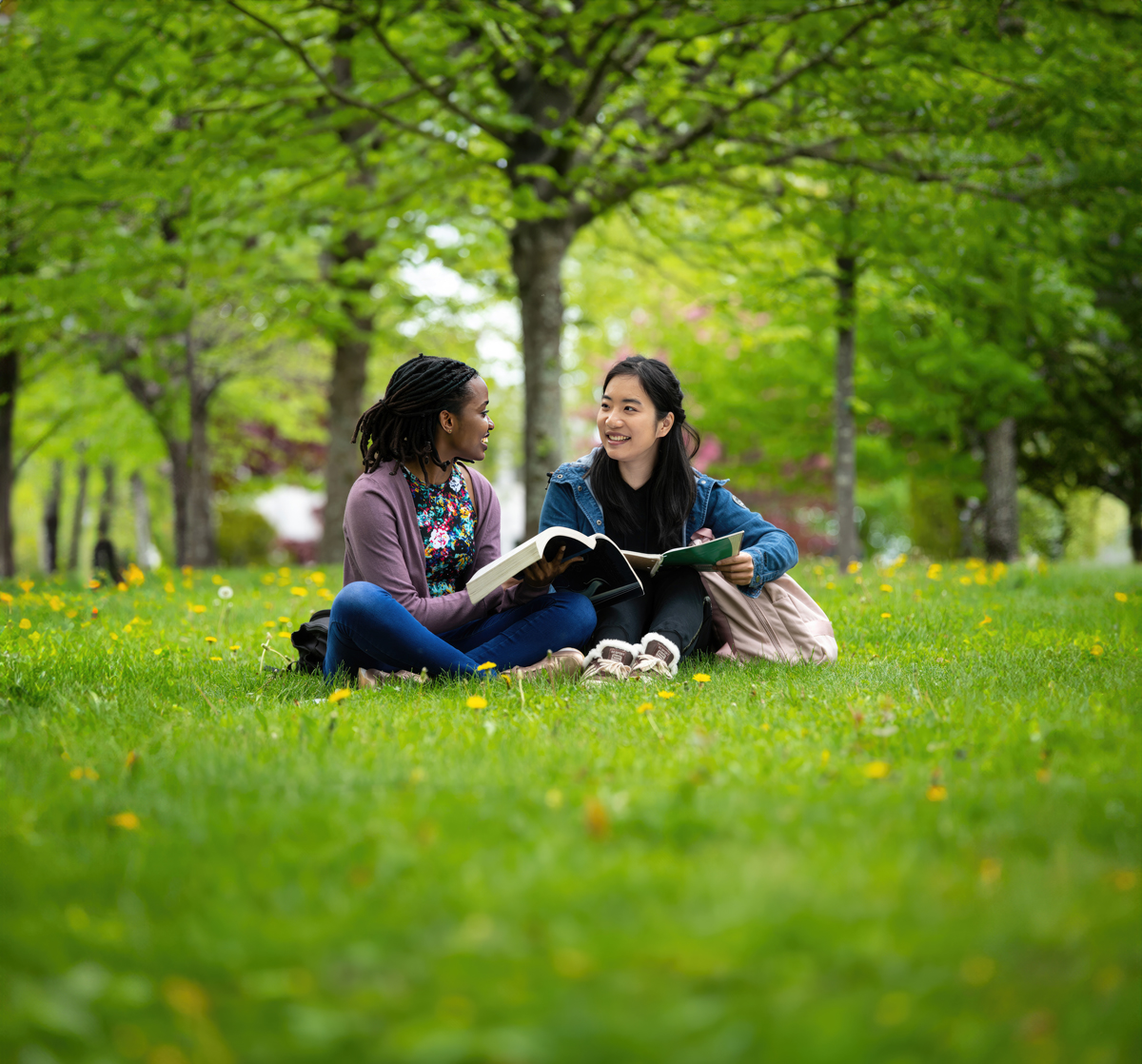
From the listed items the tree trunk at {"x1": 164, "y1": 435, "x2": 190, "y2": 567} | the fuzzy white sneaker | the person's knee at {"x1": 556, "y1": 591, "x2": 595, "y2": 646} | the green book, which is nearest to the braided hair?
the person's knee at {"x1": 556, "y1": 591, "x2": 595, "y2": 646}

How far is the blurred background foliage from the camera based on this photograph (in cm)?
699

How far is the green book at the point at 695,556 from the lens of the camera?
428cm

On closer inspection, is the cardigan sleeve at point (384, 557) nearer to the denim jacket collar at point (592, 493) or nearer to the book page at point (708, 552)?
the denim jacket collar at point (592, 493)

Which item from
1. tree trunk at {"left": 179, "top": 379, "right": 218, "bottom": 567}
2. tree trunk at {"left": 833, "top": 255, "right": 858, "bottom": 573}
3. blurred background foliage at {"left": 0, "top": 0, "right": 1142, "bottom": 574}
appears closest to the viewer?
blurred background foliage at {"left": 0, "top": 0, "right": 1142, "bottom": 574}

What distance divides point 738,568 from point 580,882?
2.82 m

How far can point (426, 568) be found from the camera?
182 inches

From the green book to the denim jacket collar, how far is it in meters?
0.32

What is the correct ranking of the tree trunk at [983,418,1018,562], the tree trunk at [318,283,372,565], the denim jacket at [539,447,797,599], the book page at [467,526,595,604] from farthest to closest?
the tree trunk at [983,418,1018,562], the tree trunk at [318,283,372,565], the denim jacket at [539,447,797,599], the book page at [467,526,595,604]

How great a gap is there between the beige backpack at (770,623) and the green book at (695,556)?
11.9 inches

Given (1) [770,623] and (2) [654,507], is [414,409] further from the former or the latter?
(1) [770,623]

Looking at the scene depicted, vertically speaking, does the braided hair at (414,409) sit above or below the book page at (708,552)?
above

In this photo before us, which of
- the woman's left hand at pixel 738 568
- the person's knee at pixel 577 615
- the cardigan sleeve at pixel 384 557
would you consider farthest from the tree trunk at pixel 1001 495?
the cardigan sleeve at pixel 384 557

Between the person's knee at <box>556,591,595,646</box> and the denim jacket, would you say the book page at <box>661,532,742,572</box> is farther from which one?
the person's knee at <box>556,591,595,646</box>

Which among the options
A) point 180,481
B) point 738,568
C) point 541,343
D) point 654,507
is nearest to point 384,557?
point 654,507
